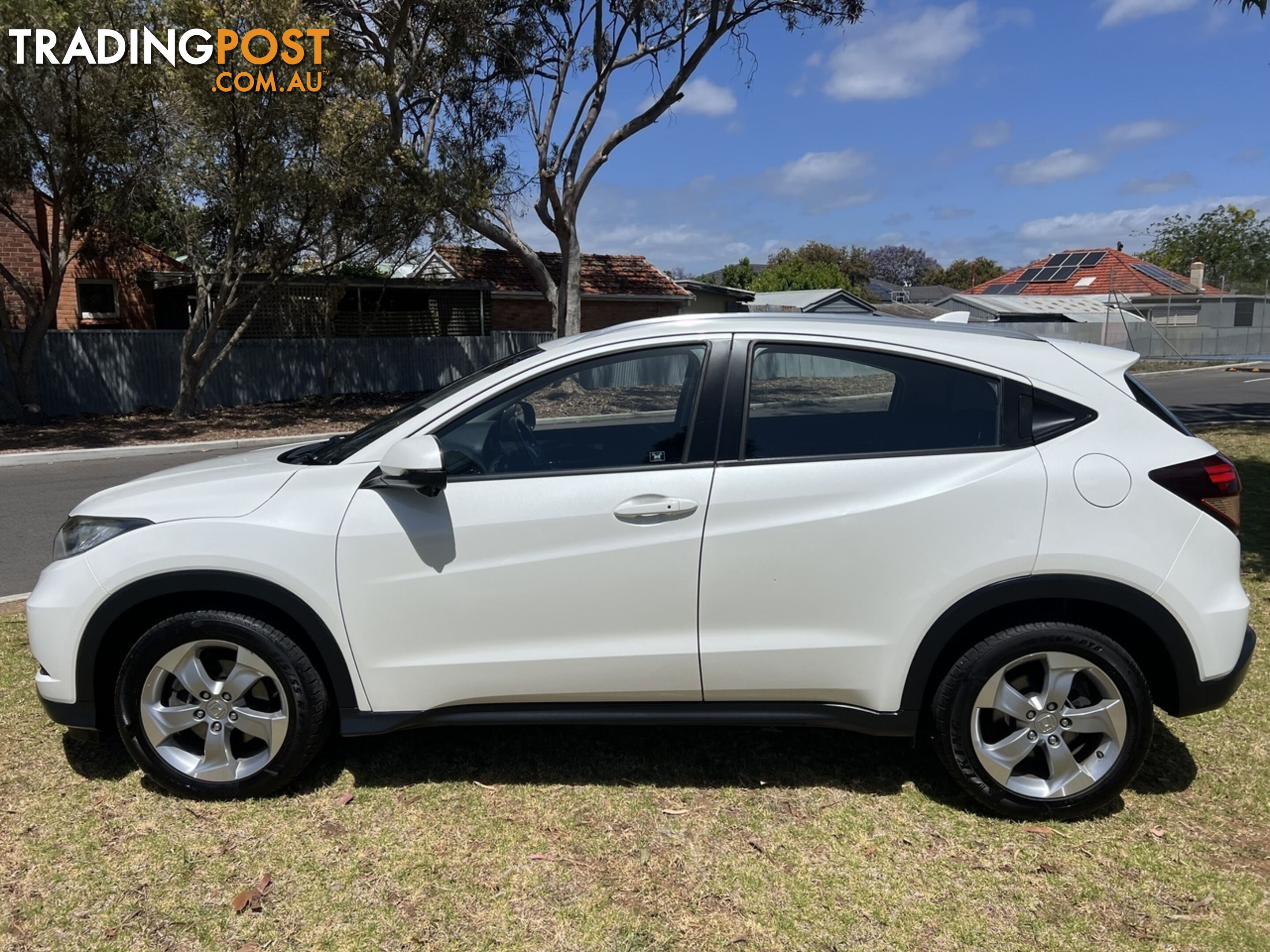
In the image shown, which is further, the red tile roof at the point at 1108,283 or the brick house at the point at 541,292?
the red tile roof at the point at 1108,283

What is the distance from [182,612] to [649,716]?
1736 millimetres

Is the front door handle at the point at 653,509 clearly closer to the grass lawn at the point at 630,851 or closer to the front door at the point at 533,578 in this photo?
the front door at the point at 533,578

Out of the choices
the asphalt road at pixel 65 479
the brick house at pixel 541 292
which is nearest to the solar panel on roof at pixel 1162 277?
the asphalt road at pixel 65 479

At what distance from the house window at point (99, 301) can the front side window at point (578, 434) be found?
79.0 ft

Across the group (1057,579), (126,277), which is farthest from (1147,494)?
(126,277)

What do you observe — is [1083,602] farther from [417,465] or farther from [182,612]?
[182,612]

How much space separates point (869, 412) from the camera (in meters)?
3.53

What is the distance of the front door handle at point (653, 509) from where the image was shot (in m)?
3.16

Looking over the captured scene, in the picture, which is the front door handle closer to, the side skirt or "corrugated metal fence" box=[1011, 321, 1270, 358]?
the side skirt

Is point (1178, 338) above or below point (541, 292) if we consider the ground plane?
below

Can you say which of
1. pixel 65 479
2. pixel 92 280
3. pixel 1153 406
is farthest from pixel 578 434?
pixel 92 280

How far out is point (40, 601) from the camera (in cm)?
337

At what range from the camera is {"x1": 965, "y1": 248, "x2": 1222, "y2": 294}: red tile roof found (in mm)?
50656

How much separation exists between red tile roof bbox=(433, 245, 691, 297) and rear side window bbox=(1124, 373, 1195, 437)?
25191 mm
